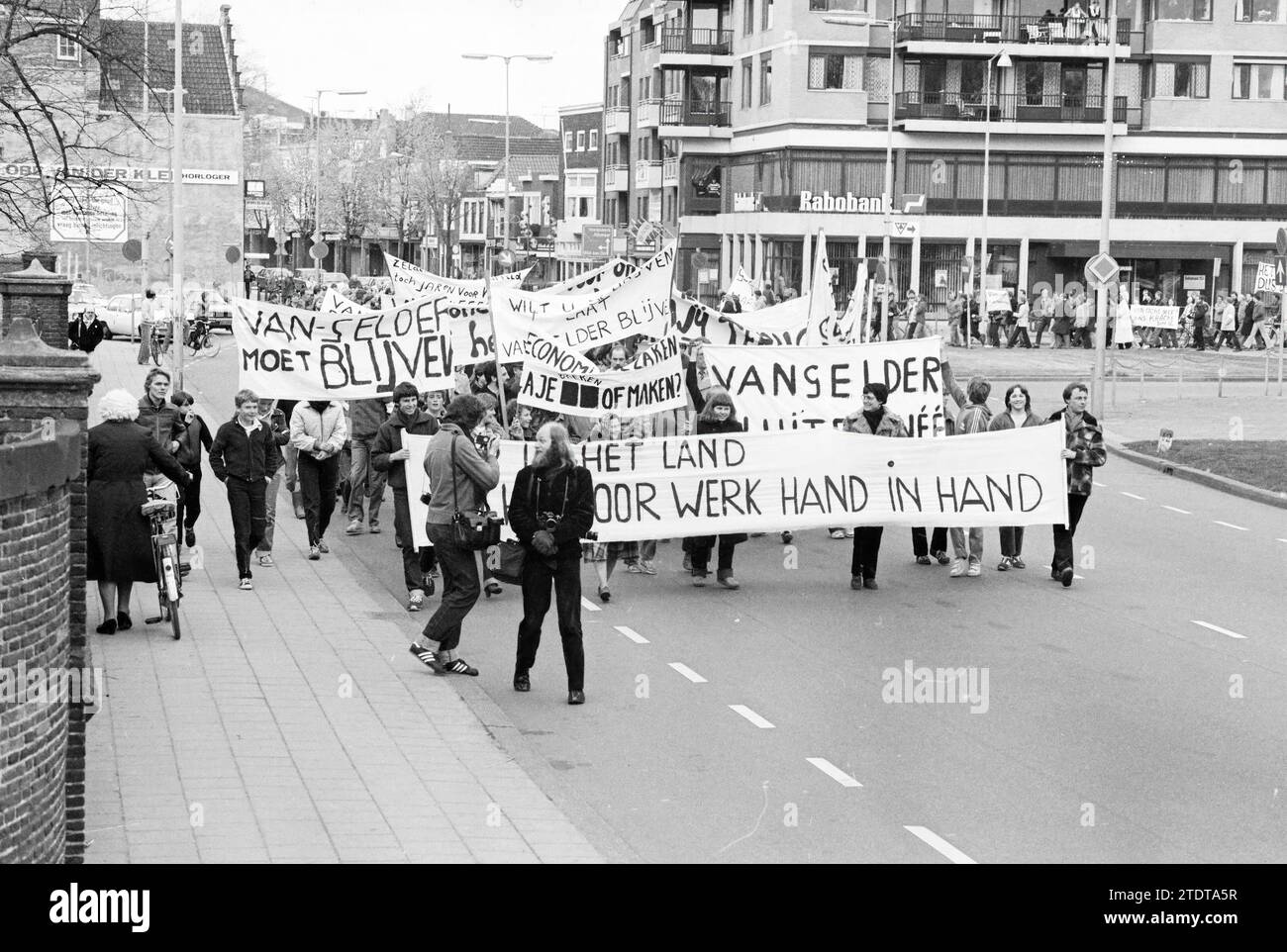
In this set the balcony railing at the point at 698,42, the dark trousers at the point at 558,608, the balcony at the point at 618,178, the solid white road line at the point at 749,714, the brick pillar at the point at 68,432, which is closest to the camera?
the brick pillar at the point at 68,432

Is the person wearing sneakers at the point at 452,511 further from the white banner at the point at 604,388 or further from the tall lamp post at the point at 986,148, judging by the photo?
the tall lamp post at the point at 986,148

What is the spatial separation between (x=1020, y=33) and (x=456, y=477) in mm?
63856

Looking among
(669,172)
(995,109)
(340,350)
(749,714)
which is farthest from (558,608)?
(669,172)

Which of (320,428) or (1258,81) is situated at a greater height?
(1258,81)

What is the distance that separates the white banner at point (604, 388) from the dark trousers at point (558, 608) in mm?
5157

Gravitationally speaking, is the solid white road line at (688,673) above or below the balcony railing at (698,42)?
below

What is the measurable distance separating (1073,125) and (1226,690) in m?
62.8

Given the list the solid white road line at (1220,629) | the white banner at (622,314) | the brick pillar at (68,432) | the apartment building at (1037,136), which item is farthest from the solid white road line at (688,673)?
the apartment building at (1037,136)

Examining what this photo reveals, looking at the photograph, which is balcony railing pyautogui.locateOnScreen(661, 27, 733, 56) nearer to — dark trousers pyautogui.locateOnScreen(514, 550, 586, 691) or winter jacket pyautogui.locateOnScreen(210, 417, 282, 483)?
winter jacket pyautogui.locateOnScreen(210, 417, 282, 483)

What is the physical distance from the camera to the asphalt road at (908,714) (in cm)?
932

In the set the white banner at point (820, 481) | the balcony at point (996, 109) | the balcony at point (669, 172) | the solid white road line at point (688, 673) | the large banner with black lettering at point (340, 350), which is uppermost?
the balcony at point (996, 109)

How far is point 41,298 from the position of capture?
14.9 m

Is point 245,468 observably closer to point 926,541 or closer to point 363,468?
point 363,468
